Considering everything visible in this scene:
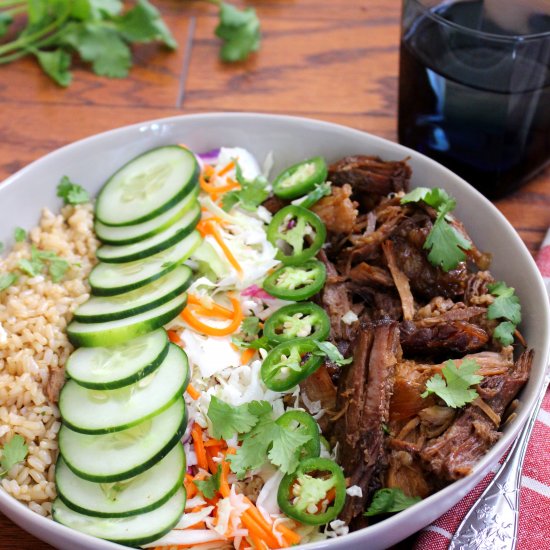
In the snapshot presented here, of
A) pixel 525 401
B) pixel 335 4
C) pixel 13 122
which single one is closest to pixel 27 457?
pixel 525 401

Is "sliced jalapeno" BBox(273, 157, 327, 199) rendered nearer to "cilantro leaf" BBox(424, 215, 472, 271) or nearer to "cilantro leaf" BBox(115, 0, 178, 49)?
"cilantro leaf" BBox(424, 215, 472, 271)

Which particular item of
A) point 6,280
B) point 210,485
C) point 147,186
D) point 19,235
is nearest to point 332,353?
point 210,485

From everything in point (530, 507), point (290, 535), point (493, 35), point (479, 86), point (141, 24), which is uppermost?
point (493, 35)

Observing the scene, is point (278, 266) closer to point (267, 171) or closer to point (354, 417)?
point (267, 171)

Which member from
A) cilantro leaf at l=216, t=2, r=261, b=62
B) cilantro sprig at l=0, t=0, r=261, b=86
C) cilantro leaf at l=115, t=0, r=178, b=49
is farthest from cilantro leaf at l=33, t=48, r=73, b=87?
cilantro leaf at l=216, t=2, r=261, b=62

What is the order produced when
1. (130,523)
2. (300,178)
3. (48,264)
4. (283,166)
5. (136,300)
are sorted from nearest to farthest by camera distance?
(130,523)
(136,300)
(48,264)
(300,178)
(283,166)

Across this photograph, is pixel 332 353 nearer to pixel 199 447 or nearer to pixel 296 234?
pixel 199 447

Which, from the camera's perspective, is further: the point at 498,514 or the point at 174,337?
the point at 174,337

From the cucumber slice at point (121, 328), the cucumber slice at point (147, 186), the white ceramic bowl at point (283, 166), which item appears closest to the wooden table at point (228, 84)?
the white ceramic bowl at point (283, 166)
